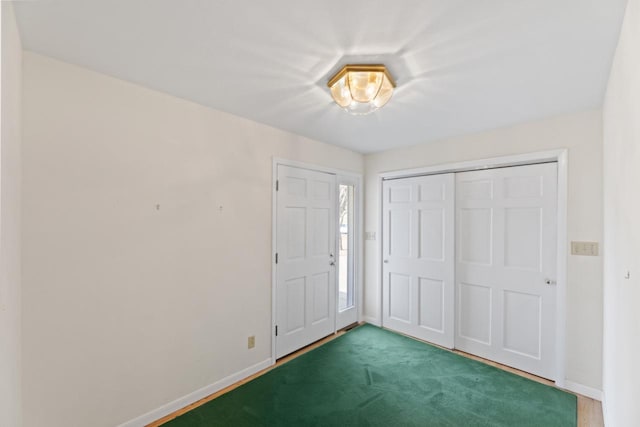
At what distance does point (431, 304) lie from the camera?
10.9 ft

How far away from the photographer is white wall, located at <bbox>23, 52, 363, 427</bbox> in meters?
1.62

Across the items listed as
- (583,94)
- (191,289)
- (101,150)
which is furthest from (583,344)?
(101,150)

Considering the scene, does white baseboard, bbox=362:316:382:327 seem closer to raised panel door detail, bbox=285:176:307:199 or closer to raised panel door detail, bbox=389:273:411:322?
raised panel door detail, bbox=389:273:411:322

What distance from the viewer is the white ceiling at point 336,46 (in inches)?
48.8

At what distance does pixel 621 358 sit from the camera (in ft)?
4.46

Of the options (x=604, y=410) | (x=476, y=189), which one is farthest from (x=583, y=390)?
(x=476, y=189)

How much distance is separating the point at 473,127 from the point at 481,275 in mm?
1495

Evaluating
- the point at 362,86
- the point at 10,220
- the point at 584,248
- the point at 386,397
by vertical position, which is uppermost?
the point at 362,86

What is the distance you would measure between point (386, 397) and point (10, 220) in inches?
102

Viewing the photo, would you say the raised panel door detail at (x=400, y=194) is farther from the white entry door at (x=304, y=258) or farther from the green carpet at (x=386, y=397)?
the green carpet at (x=386, y=397)

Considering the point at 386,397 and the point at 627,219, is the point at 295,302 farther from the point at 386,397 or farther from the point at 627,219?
the point at 627,219

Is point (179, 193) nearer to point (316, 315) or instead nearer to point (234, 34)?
point (234, 34)

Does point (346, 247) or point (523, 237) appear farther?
point (346, 247)

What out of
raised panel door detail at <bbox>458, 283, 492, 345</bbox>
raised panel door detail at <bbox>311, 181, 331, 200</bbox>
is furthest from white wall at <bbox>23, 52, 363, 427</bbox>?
raised panel door detail at <bbox>458, 283, 492, 345</bbox>
